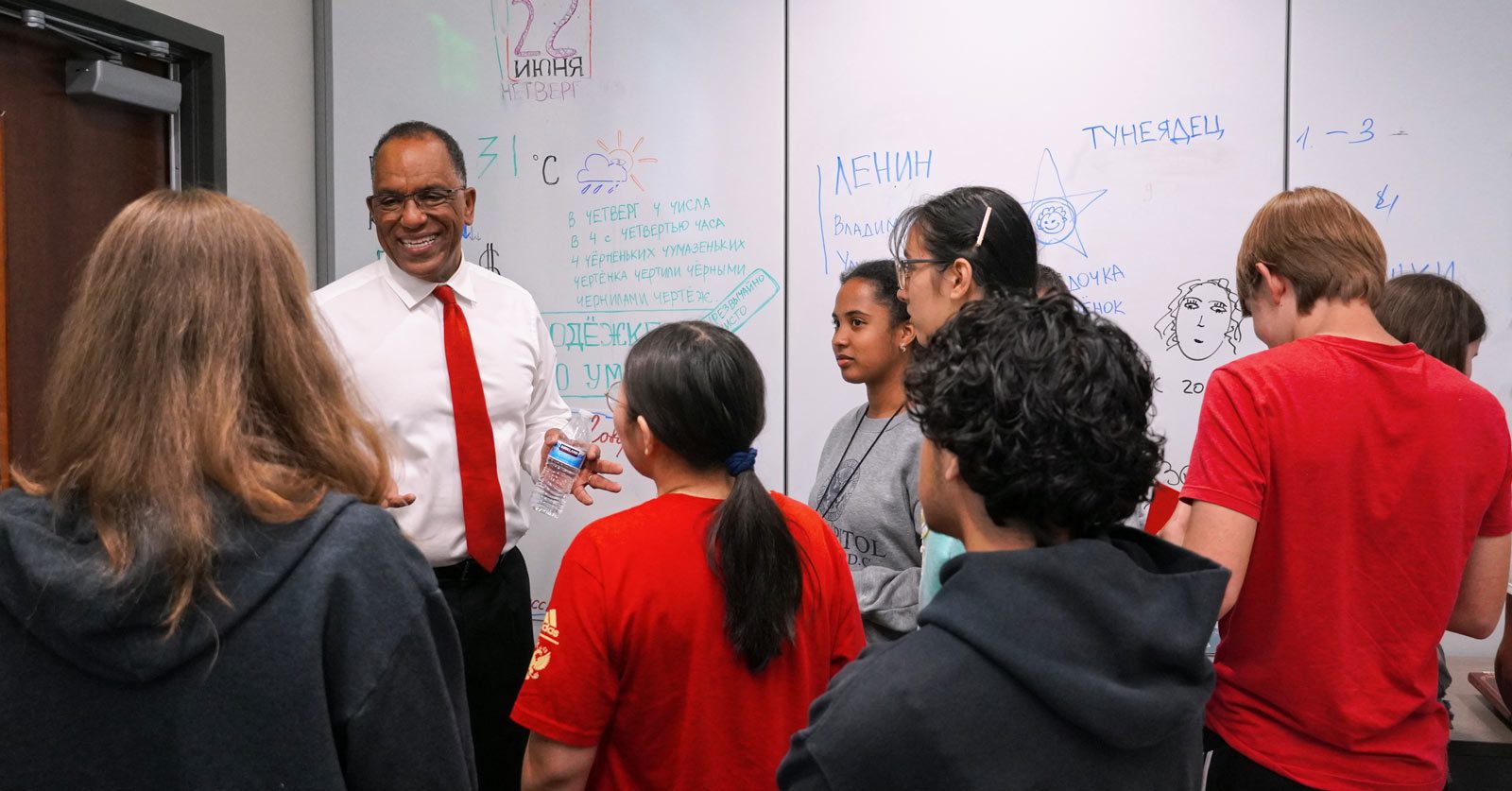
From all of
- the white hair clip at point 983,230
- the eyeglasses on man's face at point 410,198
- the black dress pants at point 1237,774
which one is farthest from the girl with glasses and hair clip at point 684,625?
the eyeglasses on man's face at point 410,198

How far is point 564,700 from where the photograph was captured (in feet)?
4.44

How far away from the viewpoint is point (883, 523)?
1.88 metres

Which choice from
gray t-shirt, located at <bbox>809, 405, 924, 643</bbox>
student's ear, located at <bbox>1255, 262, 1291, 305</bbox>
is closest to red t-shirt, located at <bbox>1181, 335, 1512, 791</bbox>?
student's ear, located at <bbox>1255, 262, 1291, 305</bbox>

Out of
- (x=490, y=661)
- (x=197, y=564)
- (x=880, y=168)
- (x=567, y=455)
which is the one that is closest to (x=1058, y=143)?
(x=880, y=168)

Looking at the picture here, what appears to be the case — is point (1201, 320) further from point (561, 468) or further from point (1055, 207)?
point (561, 468)

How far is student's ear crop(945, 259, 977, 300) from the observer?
5.39 feet

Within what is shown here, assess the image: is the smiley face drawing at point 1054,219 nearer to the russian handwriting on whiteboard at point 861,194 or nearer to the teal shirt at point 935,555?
the russian handwriting on whiteboard at point 861,194

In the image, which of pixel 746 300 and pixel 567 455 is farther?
pixel 746 300

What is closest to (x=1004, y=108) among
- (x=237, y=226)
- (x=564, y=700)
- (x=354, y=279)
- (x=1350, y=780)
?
(x=354, y=279)

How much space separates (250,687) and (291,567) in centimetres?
11

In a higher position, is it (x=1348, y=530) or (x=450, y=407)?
(x=450, y=407)

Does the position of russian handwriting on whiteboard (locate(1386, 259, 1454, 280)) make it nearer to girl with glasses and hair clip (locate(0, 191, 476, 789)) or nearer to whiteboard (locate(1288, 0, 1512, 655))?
whiteboard (locate(1288, 0, 1512, 655))

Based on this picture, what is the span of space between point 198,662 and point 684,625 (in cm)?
59

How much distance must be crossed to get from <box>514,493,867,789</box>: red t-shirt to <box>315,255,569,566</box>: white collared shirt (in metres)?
0.92
